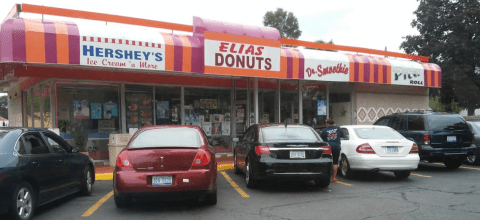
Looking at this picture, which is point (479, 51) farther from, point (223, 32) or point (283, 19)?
point (283, 19)

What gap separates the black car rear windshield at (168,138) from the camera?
6.23 meters

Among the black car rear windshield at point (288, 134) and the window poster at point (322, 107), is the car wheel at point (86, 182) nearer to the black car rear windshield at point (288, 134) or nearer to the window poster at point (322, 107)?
the black car rear windshield at point (288, 134)

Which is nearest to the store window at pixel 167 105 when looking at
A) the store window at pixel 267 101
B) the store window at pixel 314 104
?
the store window at pixel 267 101

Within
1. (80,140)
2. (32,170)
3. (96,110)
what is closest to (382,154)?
(32,170)

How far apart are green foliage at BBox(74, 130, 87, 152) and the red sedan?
6.86 meters

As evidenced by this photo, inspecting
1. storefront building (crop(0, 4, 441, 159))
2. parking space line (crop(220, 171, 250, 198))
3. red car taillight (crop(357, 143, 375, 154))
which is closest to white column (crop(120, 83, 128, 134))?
storefront building (crop(0, 4, 441, 159))

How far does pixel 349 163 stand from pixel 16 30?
29.6 feet

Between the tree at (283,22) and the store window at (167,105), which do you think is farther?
the tree at (283,22)

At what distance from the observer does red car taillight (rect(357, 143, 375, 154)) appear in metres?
8.90

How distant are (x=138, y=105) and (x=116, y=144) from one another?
7.92ft

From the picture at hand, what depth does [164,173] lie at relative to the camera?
19.0 ft

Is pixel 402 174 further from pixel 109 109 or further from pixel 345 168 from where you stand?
pixel 109 109

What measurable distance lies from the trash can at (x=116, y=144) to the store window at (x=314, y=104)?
8378 mm

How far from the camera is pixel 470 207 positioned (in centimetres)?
623
